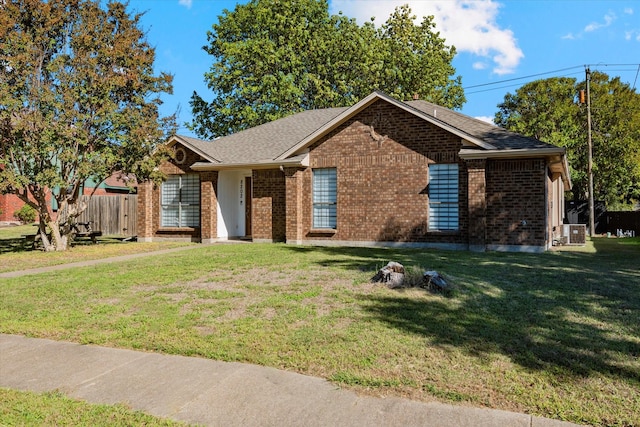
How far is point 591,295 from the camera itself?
24.2ft

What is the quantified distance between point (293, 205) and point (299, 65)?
20001 mm

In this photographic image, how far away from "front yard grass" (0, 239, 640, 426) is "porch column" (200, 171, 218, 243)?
8.10 m

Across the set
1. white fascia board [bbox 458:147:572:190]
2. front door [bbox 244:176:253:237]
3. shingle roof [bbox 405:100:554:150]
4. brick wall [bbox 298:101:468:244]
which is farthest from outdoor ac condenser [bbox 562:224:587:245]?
front door [bbox 244:176:253:237]

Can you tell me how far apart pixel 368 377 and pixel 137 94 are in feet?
51.5

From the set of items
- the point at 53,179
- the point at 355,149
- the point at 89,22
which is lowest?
the point at 53,179

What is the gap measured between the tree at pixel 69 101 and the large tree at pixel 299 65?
16576mm

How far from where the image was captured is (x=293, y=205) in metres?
17.0

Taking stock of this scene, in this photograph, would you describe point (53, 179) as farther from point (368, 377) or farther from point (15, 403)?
point (368, 377)

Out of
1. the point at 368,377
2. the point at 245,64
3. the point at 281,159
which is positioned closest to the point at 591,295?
the point at 368,377

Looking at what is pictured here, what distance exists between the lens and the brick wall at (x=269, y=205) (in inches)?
699

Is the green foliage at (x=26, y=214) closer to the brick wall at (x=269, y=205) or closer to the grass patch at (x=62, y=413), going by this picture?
the brick wall at (x=269, y=205)

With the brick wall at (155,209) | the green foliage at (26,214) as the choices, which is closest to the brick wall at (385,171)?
the brick wall at (155,209)

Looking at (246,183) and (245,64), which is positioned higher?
(245,64)

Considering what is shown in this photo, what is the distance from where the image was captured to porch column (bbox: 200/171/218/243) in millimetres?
18406
